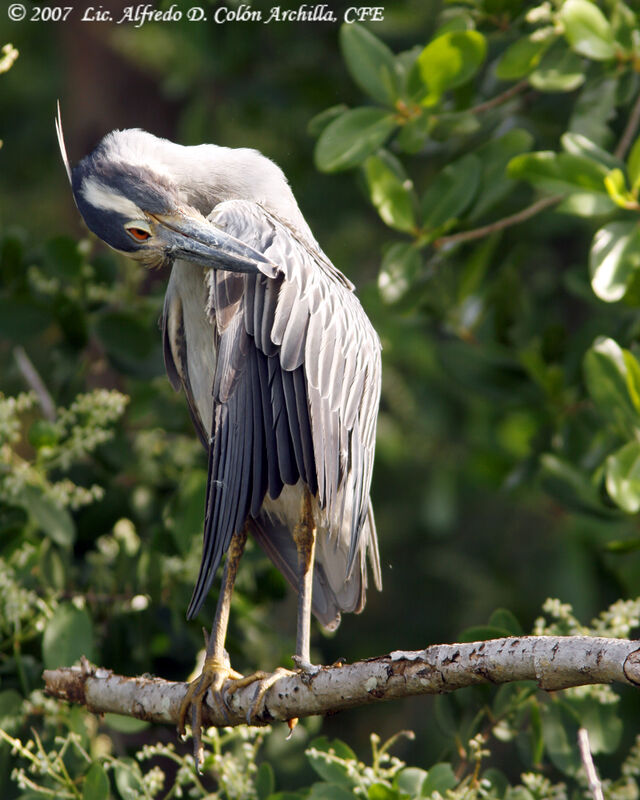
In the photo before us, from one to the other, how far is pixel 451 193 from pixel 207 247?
31.7 inches

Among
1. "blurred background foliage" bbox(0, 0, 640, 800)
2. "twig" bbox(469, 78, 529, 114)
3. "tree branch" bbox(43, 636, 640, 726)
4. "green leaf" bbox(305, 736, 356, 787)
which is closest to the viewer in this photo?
"tree branch" bbox(43, 636, 640, 726)

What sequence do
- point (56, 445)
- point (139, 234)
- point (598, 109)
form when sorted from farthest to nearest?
point (598, 109), point (56, 445), point (139, 234)

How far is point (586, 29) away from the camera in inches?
109

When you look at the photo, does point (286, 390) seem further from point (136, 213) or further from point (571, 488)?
point (571, 488)

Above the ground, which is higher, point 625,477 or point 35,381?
point 35,381

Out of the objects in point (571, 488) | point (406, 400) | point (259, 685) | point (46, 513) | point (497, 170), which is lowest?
point (406, 400)

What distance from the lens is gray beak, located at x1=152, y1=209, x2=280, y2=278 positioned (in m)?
2.54

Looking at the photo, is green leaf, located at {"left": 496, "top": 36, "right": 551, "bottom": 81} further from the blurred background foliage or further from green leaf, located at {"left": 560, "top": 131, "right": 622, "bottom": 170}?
green leaf, located at {"left": 560, "top": 131, "right": 622, "bottom": 170}

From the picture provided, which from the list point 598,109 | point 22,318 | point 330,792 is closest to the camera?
point 330,792

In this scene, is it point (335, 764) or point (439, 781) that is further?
point (335, 764)

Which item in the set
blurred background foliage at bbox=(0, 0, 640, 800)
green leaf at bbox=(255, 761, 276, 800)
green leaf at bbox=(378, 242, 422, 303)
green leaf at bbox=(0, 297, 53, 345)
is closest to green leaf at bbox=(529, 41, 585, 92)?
blurred background foliage at bbox=(0, 0, 640, 800)

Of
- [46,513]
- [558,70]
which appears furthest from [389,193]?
[46,513]

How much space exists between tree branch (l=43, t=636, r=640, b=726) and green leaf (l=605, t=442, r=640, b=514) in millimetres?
812

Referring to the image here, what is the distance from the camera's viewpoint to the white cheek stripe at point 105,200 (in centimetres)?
269
